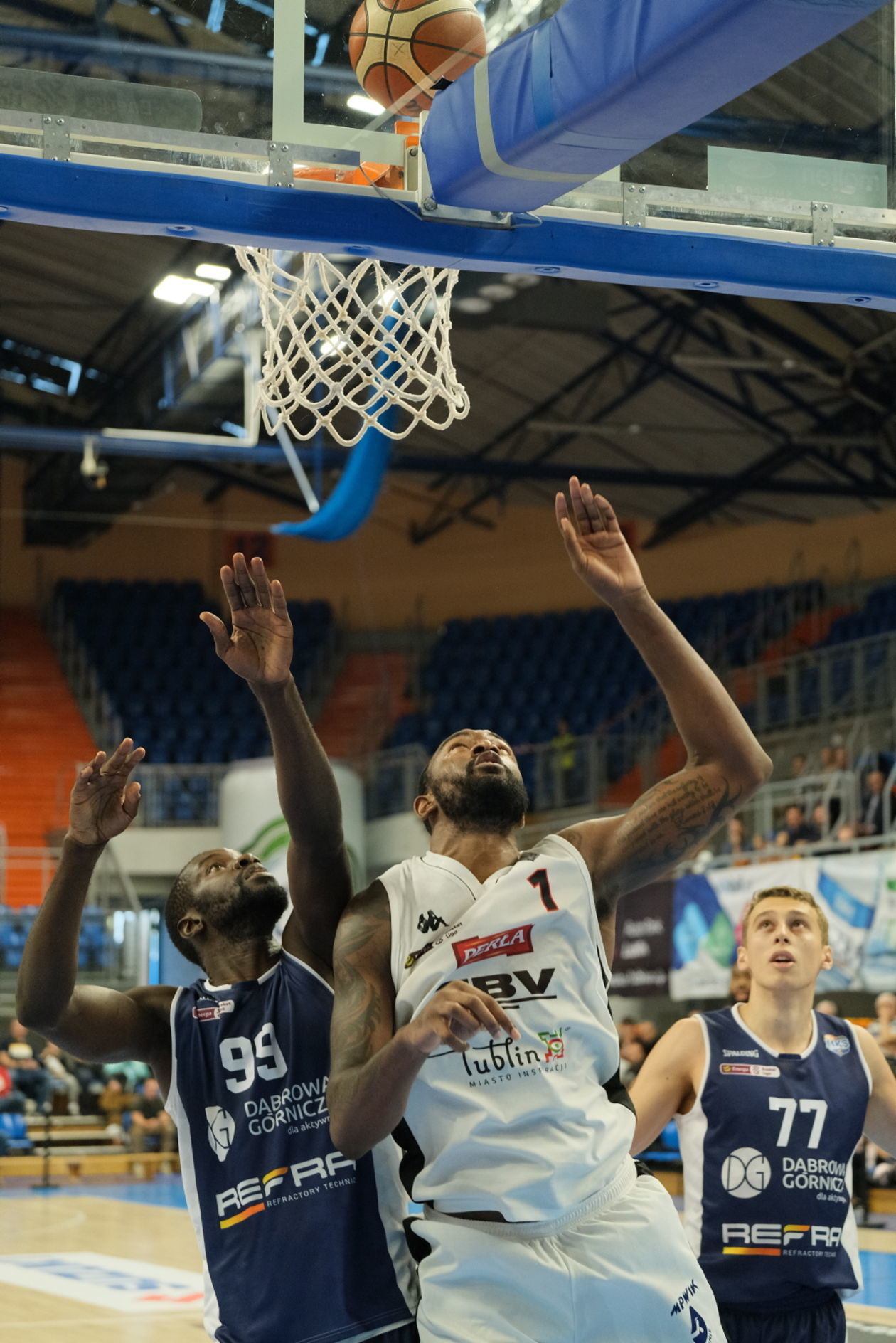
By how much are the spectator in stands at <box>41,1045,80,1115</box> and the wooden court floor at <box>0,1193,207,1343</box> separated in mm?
2145

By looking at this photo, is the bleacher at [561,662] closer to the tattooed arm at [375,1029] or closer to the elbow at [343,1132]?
the tattooed arm at [375,1029]

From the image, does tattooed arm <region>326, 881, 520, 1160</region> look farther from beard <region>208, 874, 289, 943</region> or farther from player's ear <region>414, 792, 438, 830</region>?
beard <region>208, 874, 289, 943</region>

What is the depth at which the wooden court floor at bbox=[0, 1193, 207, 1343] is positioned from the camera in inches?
314

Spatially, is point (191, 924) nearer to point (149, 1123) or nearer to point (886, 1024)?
point (886, 1024)

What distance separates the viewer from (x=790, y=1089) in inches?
175

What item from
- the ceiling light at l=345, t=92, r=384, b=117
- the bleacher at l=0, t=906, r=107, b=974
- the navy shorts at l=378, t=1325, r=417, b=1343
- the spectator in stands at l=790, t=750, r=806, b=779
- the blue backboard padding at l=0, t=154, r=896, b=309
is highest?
the ceiling light at l=345, t=92, r=384, b=117

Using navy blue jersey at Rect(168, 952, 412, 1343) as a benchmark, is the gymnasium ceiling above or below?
above

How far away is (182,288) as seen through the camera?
15227mm

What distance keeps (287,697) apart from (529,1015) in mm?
866

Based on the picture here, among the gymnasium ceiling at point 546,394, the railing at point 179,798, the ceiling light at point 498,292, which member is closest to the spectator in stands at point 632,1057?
the gymnasium ceiling at point 546,394

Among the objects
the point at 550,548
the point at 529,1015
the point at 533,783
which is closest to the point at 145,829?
the point at 533,783

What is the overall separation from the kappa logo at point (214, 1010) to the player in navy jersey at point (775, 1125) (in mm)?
1293

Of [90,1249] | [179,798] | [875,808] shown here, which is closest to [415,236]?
[90,1249]

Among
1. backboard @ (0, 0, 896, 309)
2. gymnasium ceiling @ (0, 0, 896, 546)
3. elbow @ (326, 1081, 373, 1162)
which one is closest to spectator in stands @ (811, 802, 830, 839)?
gymnasium ceiling @ (0, 0, 896, 546)
